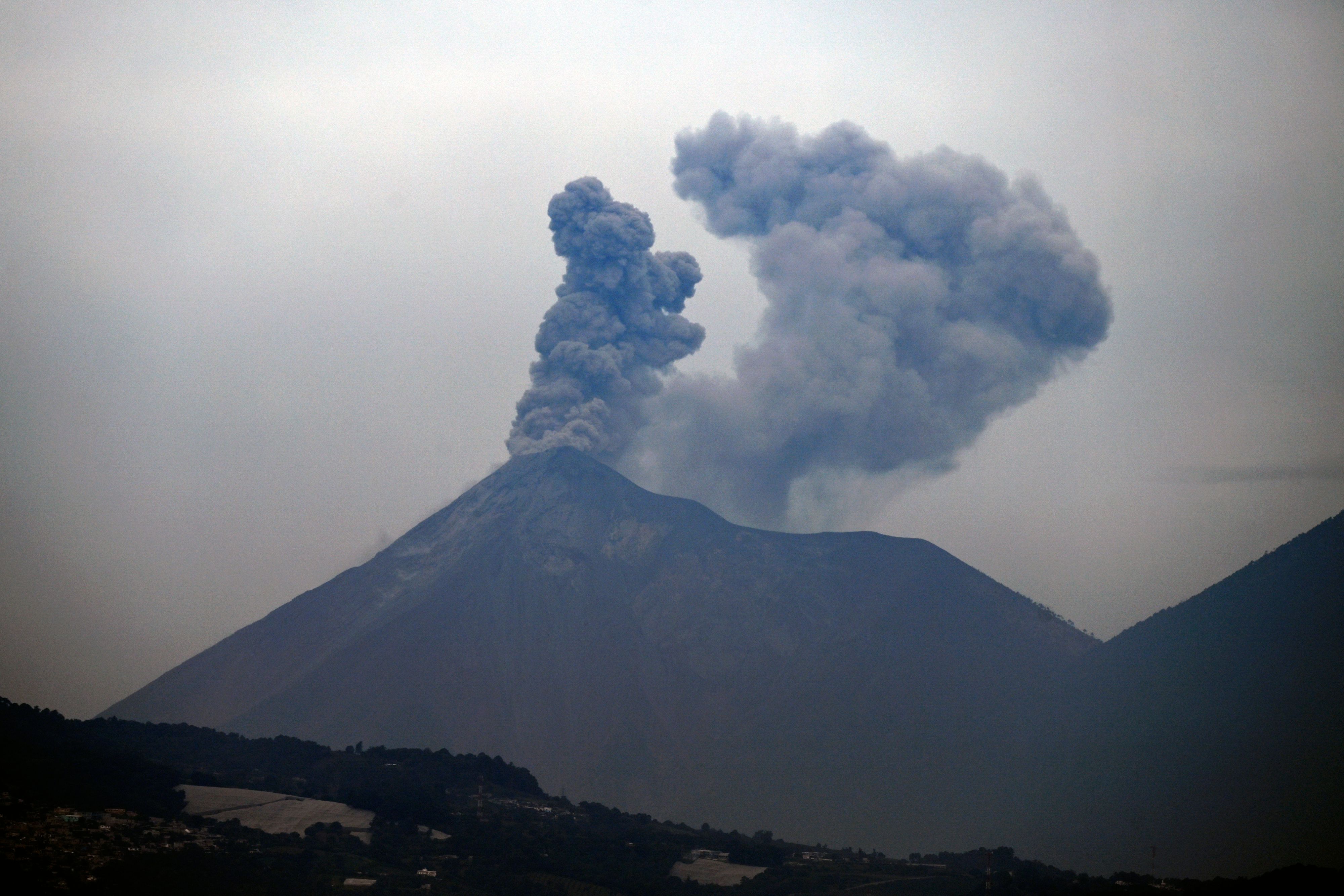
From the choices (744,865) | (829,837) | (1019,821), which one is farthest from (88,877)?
(1019,821)

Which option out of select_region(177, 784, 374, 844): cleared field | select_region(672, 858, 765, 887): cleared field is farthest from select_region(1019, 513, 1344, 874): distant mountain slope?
select_region(177, 784, 374, 844): cleared field

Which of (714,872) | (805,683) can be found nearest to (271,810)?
(714,872)

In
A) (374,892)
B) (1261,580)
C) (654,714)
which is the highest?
(1261,580)

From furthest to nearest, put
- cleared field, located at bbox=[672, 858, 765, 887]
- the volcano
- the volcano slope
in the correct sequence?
the volcano slope < the volcano < cleared field, located at bbox=[672, 858, 765, 887]

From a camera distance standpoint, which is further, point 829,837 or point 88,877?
point 829,837

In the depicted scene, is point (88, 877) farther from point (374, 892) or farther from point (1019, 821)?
point (1019, 821)

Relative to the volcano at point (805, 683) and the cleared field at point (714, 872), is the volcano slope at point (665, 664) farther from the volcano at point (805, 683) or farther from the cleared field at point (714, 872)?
the cleared field at point (714, 872)

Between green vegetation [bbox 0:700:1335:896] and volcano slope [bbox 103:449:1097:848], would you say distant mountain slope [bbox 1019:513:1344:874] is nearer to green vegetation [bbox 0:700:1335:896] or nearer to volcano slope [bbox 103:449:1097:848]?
volcano slope [bbox 103:449:1097:848]
